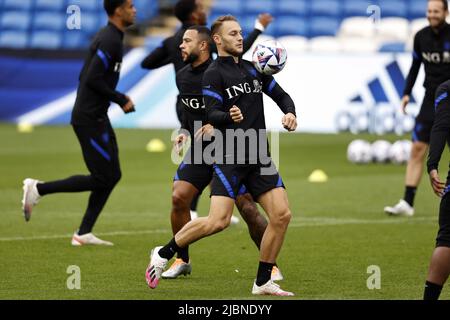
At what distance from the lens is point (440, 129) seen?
24.5 feet

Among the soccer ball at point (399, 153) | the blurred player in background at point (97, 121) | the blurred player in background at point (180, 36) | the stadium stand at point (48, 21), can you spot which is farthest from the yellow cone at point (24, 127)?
the blurred player in background at point (97, 121)

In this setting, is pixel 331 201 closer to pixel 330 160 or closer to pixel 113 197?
pixel 113 197

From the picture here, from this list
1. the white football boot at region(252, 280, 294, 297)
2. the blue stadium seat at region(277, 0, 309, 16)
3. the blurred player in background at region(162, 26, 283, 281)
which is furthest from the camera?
the blue stadium seat at region(277, 0, 309, 16)

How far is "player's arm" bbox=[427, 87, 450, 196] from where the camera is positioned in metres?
7.44

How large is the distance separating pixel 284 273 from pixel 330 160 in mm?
10554

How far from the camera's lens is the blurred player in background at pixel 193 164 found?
927cm

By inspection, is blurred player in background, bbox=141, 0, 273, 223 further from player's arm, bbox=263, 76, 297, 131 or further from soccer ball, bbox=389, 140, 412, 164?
soccer ball, bbox=389, 140, 412, 164

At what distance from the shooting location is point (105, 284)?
8.73 meters

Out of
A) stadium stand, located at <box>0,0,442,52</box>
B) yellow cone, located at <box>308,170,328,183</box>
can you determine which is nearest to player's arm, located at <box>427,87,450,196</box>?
yellow cone, located at <box>308,170,328,183</box>

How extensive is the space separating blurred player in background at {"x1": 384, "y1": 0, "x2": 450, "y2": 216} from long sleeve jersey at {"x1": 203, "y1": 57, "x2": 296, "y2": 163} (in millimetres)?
5000

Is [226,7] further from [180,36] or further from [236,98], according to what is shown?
[236,98]

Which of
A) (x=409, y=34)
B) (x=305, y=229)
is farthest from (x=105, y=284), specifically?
(x=409, y=34)

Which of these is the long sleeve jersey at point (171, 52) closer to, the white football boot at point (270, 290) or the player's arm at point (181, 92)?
the player's arm at point (181, 92)

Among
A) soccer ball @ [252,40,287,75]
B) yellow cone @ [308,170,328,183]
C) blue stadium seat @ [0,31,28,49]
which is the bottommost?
blue stadium seat @ [0,31,28,49]
